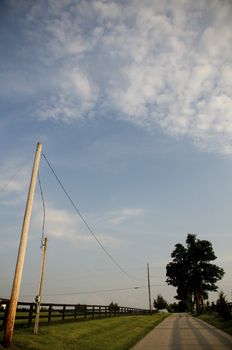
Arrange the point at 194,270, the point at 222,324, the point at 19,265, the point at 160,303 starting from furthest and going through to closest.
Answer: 1. the point at 160,303
2. the point at 194,270
3. the point at 222,324
4. the point at 19,265

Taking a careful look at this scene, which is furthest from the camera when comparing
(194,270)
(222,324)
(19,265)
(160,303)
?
(160,303)

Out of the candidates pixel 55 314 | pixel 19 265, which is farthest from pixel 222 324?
pixel 19 265

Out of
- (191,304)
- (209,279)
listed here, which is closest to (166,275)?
(209,279)

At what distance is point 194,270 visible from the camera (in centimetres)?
7175

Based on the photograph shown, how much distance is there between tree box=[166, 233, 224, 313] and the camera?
230 ft

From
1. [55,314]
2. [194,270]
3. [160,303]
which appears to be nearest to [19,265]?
[55,314]

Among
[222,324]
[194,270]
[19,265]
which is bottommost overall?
[222,324]

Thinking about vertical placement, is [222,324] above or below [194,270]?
below

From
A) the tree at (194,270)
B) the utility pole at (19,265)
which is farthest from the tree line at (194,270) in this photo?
the utility pole at (19,265)

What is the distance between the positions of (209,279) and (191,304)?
21295 mm

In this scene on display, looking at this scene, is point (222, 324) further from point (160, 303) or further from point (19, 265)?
point (160, 303)

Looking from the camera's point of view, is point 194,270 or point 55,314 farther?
point 194,270

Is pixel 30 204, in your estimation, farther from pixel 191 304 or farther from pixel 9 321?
pixel 191 304

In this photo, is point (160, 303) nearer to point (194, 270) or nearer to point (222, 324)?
point (194, 270)
